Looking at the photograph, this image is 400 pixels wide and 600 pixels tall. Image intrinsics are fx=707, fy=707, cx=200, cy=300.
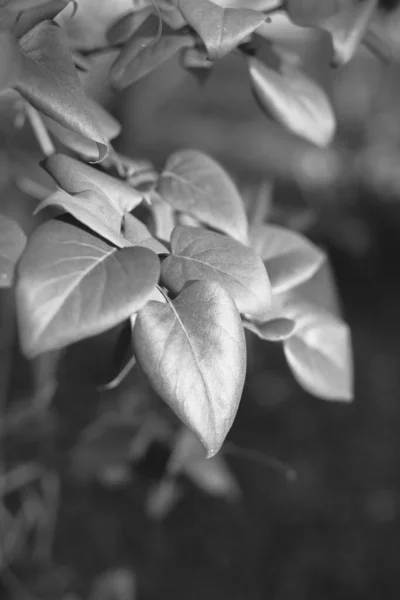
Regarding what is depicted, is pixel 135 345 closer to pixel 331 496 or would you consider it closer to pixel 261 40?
pixel 261 40

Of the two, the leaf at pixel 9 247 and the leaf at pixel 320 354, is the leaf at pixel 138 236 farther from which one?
the leaf at pixel 320 354

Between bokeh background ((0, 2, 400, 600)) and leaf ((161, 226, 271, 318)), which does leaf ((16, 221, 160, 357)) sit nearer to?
leaf ((161, 226, 271, 318))

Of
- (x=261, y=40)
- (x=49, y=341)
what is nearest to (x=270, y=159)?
(x=261, y=40)

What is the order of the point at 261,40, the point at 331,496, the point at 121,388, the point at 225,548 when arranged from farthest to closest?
the point at 331,496
the point at 225,548
the point at 121,388
the point at 261,40

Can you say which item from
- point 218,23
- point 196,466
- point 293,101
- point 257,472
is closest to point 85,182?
point 218,23

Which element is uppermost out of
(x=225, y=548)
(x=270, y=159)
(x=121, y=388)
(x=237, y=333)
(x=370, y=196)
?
(x=237, y=333)

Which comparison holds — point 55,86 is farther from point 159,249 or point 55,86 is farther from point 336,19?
point 336,19

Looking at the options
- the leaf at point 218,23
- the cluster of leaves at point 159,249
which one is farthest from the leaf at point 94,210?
the leaf at point 218,23
